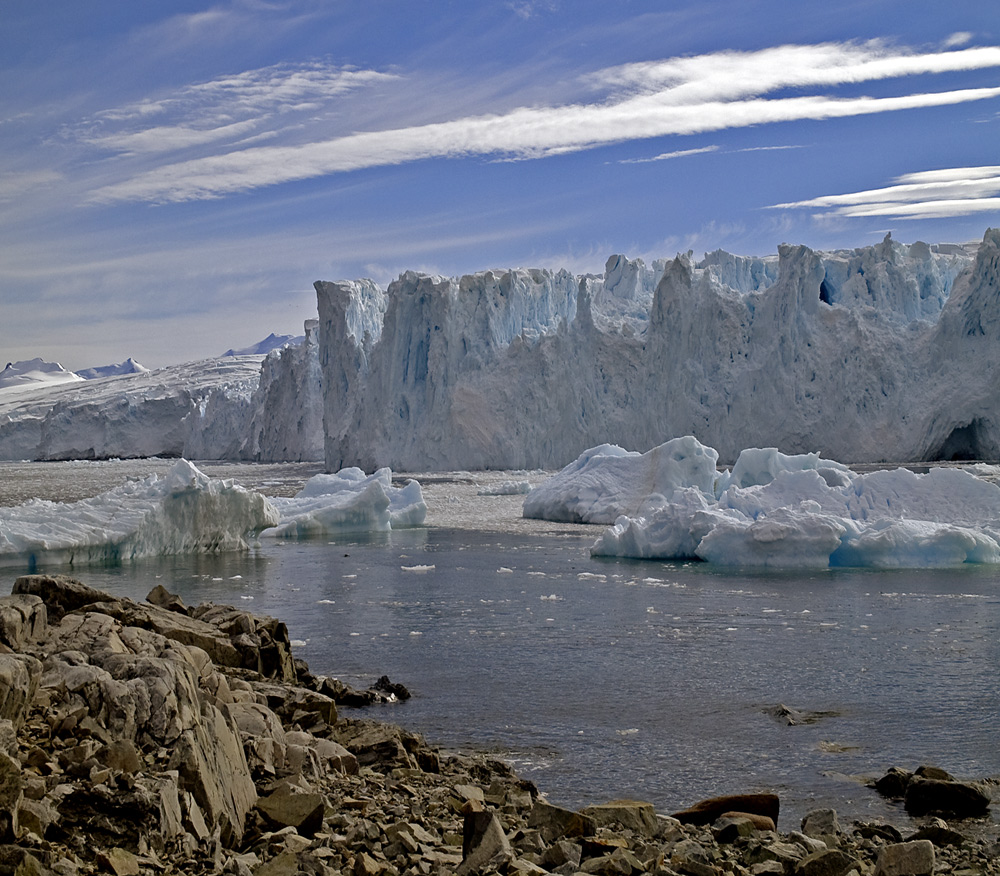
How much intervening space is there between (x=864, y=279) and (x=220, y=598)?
21.3 meters

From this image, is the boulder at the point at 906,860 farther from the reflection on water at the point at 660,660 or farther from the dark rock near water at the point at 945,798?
the dark rock near water at the point at 945,798

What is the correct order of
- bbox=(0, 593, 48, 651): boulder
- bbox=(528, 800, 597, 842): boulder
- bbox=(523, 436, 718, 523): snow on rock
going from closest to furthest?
bbox=(528, 800, 597, 842): boulder, bbox=(0, 593, 48, 651): boulder, bbox=(523, 436, 718, 523): snow on rock

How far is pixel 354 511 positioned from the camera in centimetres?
1641

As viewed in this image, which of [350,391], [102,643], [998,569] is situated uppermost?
[350,391]

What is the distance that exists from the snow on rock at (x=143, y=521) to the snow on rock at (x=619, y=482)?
16.3ft

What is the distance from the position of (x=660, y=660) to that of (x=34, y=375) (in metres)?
107

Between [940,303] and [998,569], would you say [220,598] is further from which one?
[940,303]

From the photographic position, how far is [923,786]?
413 centimetres

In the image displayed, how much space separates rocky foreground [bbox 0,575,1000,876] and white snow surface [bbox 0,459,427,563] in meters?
7.71

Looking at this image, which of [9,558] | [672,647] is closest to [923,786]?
[672,647]

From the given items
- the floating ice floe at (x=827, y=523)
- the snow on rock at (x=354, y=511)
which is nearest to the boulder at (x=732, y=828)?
the floating ice floe at (x=827, y=523)

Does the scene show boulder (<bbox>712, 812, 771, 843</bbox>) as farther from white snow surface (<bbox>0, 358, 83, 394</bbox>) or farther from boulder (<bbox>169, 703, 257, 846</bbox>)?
white snow surface (<bbox>0, 358, 83, 394</bbox>)

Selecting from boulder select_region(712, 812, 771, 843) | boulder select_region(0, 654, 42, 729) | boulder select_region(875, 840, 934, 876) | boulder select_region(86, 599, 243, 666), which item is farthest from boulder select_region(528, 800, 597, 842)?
boulder select_region(86, 599, 243, 666)

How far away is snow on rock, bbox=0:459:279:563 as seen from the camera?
38.4 feet
